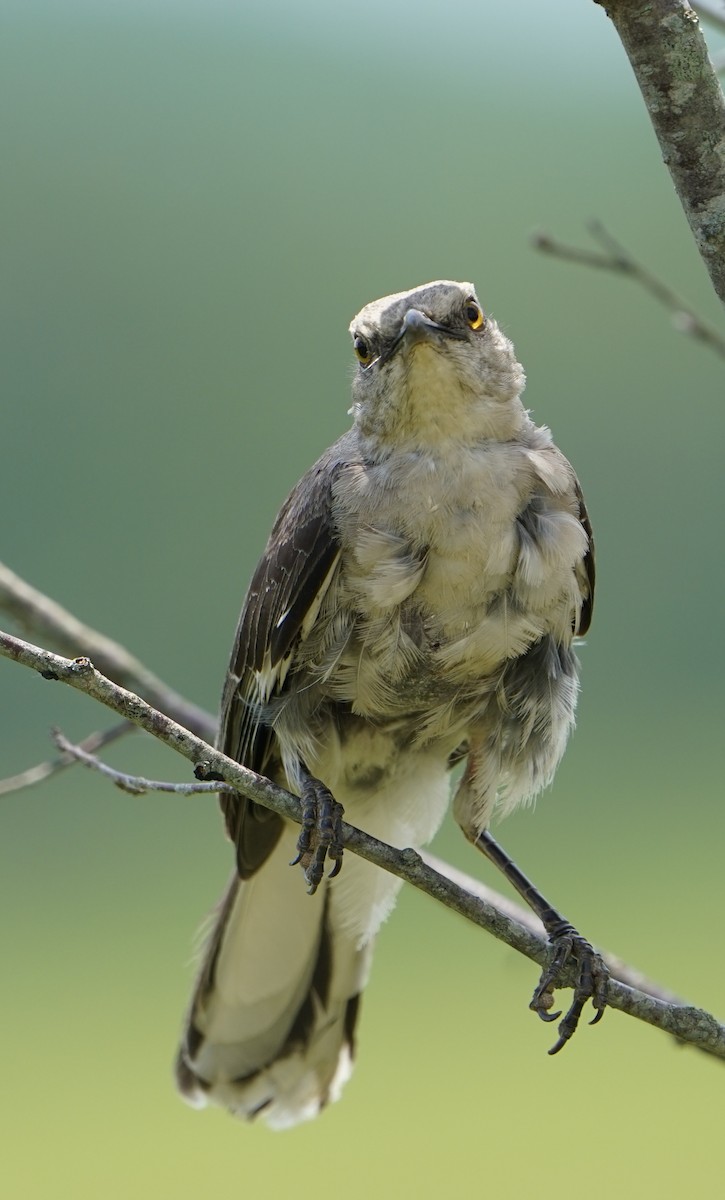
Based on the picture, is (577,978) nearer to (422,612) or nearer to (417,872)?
(417,872)

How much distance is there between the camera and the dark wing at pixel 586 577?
430cm

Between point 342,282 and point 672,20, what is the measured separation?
1992 cm

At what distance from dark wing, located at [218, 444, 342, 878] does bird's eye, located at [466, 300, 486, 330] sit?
1.93ft

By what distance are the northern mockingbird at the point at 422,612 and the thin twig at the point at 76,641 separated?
0.52 metres

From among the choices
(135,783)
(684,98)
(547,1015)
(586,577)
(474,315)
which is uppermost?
(684,98)

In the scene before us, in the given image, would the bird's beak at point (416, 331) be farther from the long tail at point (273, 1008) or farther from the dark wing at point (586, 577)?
the long tail at point (273, 1008)

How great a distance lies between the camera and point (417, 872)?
132 inches

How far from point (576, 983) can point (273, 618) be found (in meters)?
1.43

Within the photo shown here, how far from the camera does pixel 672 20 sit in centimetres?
279

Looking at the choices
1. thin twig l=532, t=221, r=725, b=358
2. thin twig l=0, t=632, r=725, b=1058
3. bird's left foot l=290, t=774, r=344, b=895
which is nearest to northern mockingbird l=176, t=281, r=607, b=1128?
bird's left foot l=290, t=774, r=344, b=895

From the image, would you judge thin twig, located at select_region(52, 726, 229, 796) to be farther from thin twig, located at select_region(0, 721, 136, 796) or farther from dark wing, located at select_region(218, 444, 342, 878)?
dark wing, located at select_region(218, 444, 342, 878)

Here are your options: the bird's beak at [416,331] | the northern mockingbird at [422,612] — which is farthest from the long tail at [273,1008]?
the bird's beak at [416,331]

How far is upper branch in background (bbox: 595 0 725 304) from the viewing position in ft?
9.17

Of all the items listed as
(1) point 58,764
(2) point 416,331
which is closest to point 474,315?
(2) point 416,331
